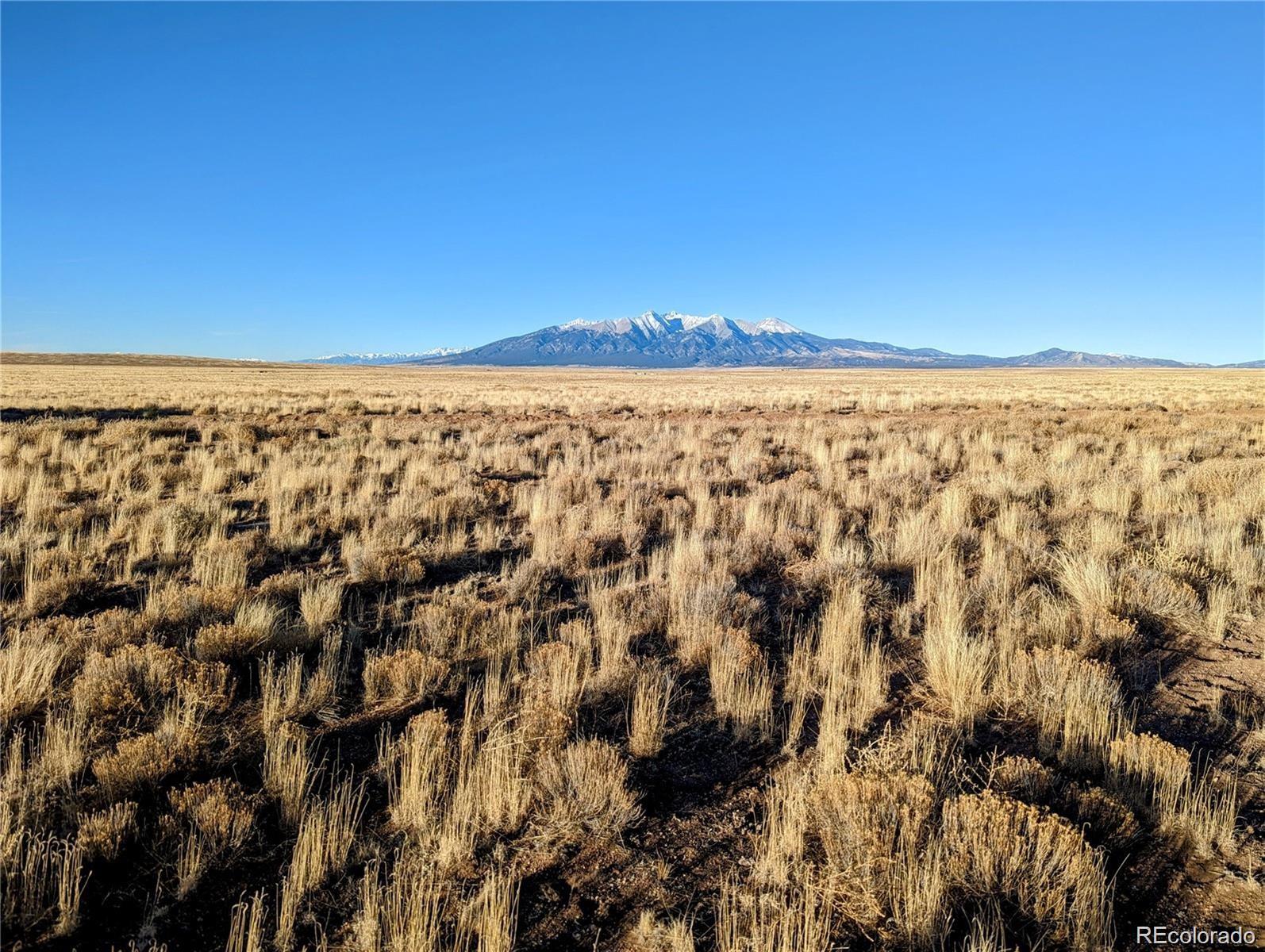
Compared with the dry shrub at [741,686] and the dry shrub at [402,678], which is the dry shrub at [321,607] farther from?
the dry shrub at [741,686]

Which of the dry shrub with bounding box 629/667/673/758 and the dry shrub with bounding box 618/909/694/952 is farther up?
the dry shrub with bounding box 629/667/673/758

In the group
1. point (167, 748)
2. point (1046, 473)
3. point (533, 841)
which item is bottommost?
point (533, 841)

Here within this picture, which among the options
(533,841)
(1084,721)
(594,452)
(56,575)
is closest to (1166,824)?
(1084,721)

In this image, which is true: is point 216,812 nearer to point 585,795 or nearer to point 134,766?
point 134,766

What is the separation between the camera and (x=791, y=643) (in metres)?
4.84

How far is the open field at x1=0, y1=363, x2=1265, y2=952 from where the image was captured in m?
2.40

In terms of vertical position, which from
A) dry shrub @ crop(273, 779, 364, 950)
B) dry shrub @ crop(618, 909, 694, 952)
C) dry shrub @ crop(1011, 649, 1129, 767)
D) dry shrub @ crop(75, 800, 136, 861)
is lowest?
dry shrub @ crop(618, 909, 694, 952)

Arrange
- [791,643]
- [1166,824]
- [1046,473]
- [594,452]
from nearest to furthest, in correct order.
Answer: [1166,824] → [791,643] → [1046,473] → [594,452]

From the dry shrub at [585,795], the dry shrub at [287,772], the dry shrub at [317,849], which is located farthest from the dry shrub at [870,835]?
the dry shrub at [287,772]

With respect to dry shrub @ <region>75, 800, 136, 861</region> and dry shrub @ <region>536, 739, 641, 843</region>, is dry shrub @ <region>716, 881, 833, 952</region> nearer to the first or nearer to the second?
dry shrub @ <region>536, 739, 641, 843</region>

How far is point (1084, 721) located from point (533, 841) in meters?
2.96

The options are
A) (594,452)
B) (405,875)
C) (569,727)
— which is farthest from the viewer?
(594,452)

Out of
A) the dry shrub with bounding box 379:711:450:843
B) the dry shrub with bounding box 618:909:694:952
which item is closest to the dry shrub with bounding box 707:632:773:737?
the dry shrub with bounding box 618:909:694:952

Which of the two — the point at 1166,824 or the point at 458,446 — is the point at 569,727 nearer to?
the point at 1166,824
